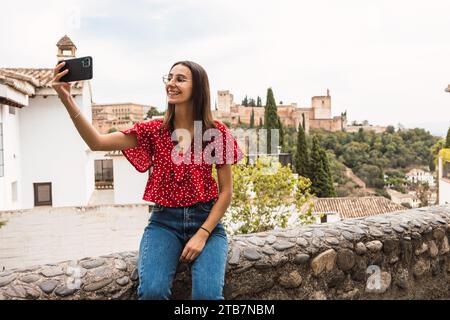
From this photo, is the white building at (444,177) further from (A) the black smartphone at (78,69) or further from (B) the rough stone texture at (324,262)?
(A) the black smartphone at (78,69)

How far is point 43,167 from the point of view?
13602mm

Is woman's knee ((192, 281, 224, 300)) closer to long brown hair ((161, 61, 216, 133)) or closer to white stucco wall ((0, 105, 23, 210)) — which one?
long brown hair ((161, 61, 216, 133))

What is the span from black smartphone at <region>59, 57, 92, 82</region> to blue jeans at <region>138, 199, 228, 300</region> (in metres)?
0.69

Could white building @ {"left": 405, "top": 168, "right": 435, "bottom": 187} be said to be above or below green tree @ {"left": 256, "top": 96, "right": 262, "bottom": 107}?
below

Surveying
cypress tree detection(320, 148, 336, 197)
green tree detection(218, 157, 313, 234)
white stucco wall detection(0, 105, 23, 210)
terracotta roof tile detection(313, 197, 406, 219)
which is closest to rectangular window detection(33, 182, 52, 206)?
white stucco wall detection(0, 105, 23, 210)

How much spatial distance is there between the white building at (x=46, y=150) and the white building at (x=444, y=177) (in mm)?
12498

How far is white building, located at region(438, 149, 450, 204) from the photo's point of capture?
1703cm

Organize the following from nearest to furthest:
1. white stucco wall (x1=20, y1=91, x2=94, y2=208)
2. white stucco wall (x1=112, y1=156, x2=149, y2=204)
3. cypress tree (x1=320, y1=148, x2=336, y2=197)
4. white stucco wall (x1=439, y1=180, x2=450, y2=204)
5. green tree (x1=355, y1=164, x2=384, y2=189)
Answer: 1. white stucco wall (x1=20, y1=91, x2=94, y2=208)
2. white stucco wall (x1=112, y1=156, x2=149, y2=204)
3. white stucco wall (x1=439, y1=180, x2=450, y2=204)
4. cypress tree (x1=320, y1=148, x2=336, y2=197)
5. green tree (x1=355, y1=164, x2=384, y2=189)

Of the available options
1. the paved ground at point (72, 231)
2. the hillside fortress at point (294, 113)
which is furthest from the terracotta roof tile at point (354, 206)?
the hillside fortress at point (294, 113)

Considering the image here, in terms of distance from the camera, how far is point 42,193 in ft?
45.0

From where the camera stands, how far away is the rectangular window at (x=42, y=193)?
13.6 meters

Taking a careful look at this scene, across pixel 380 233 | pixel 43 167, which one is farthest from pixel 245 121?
pixel 380 233

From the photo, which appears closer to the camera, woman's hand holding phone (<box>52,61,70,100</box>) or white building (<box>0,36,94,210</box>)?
woman's hand holding phone (<box>52,61,70,100</box>)

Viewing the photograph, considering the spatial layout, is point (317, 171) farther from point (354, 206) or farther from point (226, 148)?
point (226, 148)
